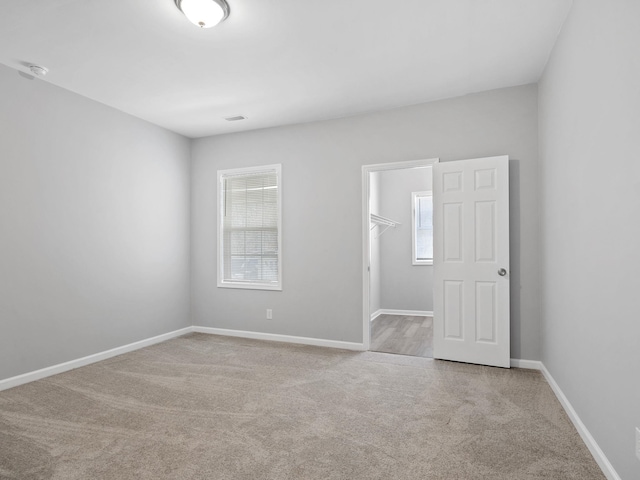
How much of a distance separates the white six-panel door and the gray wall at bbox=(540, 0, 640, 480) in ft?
2.05

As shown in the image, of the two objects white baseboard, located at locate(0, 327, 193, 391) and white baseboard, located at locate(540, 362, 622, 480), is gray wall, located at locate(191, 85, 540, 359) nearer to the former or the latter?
white baseboard, located at locate(0, 327, 193, 391)

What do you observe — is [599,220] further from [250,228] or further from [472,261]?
[250,228]

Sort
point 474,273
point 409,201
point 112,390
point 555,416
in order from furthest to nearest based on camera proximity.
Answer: point 409,201, point 474,273, point 112,390, point 555,416

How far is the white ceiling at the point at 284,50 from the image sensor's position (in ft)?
8.38

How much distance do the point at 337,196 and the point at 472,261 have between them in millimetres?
1667

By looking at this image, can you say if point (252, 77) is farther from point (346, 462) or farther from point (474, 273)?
point (346, 462)

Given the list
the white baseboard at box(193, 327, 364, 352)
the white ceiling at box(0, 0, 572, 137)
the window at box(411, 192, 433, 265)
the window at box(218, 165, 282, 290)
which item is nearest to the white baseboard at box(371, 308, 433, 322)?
the window at box(411, 192, 433, 265)

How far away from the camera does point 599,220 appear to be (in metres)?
2.04

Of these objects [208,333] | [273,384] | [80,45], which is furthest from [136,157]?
[273,384]

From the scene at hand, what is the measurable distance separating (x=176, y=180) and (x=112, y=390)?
285 centimetres

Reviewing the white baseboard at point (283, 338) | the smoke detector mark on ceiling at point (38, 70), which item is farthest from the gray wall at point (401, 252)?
the smoke detector mark on ceiling at point (38, 70)

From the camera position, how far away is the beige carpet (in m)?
2.06

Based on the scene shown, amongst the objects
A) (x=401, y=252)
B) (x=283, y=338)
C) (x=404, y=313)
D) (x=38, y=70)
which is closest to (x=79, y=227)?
(x=38, y=70)

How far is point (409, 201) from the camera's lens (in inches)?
263
